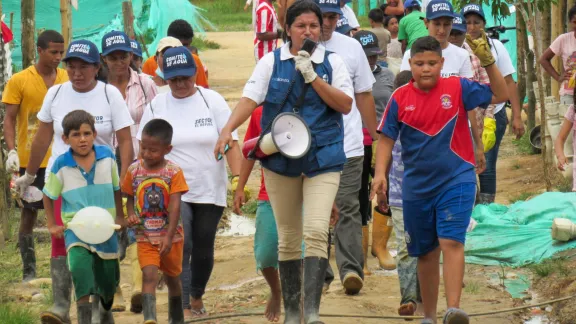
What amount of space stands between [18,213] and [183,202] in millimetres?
5645

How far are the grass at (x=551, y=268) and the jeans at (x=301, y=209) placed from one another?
9.11 feet

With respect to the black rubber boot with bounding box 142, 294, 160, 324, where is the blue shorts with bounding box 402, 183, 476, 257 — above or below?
above

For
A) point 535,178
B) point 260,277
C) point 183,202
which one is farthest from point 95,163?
point 535,178

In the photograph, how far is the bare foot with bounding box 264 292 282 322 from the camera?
773 centimetres

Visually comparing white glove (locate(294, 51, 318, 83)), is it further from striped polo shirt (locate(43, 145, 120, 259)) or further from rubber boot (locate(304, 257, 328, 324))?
striped polo shirt (locate(43, 145, 120, 259))

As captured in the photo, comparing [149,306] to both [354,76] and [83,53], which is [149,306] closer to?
[83,53]

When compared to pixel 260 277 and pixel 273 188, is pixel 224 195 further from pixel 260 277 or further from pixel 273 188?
pixel 260 277

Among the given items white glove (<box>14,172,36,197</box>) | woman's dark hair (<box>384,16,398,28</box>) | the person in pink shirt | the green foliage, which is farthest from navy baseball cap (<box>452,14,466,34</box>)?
woman's dark hair (<box>384,16,398,28</box>)

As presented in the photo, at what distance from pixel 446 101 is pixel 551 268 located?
2862mm

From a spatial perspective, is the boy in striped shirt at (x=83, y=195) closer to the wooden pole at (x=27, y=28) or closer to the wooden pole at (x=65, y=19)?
the wooden pole at (x=27, y=28)

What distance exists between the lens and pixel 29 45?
12.3 meters

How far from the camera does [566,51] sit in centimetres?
1176

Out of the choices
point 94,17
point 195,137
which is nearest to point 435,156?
point 195,137

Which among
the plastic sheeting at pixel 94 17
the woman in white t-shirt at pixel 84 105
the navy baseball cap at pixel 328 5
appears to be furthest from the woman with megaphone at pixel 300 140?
the plastic sheeting at pixel 94 17
